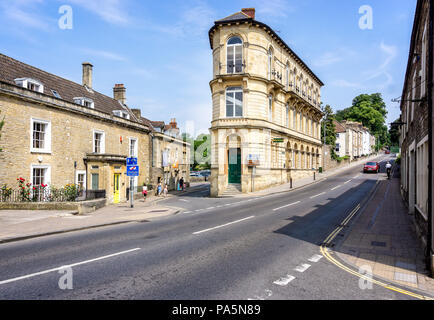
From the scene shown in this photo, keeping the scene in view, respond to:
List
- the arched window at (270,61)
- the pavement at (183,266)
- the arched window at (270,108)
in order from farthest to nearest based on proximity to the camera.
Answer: the arched window at (270,108) → the arched window at (270,61) → the pavement at (183,266)

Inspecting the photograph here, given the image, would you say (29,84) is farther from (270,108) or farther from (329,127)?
(329,127)

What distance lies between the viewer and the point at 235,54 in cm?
2981

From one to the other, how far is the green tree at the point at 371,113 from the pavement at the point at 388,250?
8695 centimetres

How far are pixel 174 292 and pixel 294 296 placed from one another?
2.22 meters

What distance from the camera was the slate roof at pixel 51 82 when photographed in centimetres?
1970

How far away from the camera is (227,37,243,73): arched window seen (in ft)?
97.4

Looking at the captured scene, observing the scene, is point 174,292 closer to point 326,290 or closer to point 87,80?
point 326,290

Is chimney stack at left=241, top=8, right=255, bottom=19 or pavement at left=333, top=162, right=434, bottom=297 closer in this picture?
pavement at left=333, top=162, right=434, bottom=297

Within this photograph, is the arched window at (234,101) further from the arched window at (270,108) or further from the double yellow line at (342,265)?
the double yellow line at (342,265)

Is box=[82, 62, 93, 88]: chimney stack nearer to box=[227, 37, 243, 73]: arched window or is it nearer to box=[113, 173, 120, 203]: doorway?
box=[113, 173, 120, 203]: doorway

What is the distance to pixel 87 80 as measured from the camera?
95.5ft

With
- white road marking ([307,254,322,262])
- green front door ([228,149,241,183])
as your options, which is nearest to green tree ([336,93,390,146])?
green front door ([228,149,241,183])

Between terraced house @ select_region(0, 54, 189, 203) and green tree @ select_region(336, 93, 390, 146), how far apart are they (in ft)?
272

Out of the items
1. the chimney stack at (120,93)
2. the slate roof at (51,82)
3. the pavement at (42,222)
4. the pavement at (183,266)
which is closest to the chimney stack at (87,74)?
the slate roof at (51,82)
